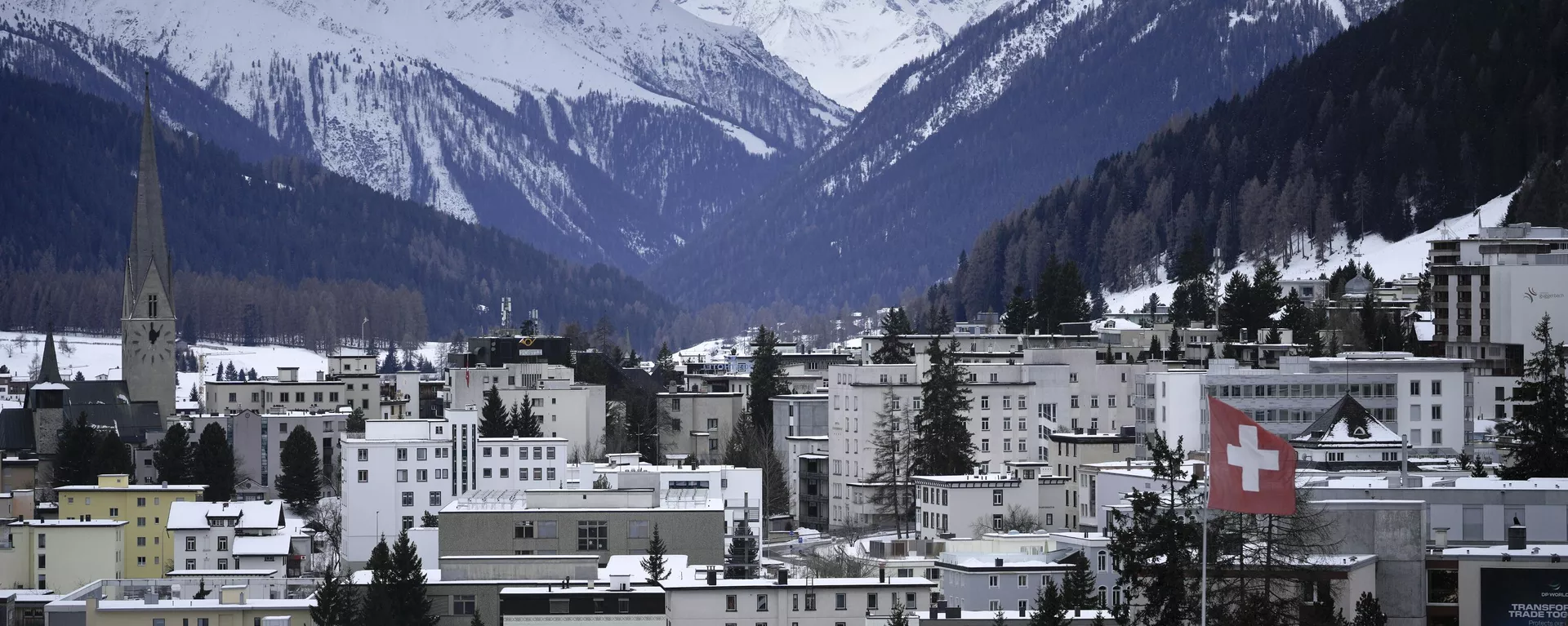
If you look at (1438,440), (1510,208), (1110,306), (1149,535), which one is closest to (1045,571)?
(1149,535)

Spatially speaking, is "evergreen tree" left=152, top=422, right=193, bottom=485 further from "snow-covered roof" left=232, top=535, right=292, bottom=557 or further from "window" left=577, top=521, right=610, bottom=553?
"window" left=577, top=521, right=610, bottom=553

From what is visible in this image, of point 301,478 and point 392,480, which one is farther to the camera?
point 301,478

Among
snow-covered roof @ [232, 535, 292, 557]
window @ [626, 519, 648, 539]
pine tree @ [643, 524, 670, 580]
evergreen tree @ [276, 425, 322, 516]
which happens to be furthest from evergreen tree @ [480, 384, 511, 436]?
pine tree @ [643, 524, 670, 580]

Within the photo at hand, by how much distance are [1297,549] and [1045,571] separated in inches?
721

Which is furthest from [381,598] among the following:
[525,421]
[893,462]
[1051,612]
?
[525,421]

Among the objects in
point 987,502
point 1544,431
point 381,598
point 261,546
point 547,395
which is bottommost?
point 261,546

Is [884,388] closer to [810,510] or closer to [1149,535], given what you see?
[810,510]

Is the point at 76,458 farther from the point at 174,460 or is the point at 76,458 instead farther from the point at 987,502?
the point at 987,502

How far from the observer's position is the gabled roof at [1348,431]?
91.4m

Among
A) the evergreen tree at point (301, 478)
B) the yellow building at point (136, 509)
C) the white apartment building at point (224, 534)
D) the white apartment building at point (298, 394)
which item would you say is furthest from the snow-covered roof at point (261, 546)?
the white apartment building at point (298, 394)

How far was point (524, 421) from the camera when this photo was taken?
124m

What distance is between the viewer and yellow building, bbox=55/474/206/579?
104062 millimetres

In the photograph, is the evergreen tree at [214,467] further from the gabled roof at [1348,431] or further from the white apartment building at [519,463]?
the gabled roof at [1348,431]

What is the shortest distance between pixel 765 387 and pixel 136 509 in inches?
1451
